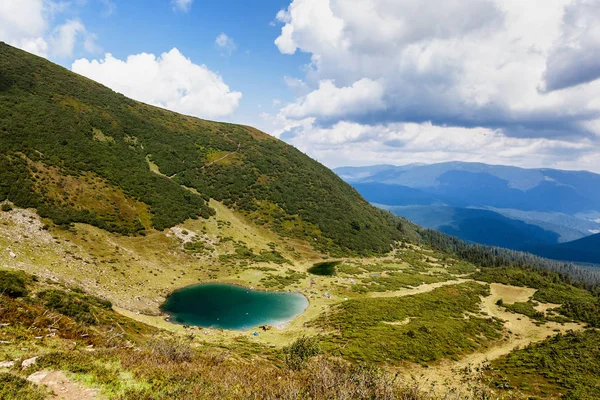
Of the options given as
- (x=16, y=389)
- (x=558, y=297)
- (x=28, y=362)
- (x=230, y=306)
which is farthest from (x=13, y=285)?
(x=558, y=297)

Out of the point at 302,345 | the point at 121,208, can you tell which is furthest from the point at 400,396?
the point at 121,208

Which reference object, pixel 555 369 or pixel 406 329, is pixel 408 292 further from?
pixel 555 369

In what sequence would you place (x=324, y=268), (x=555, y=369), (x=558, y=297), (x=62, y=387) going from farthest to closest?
1. (x=324, y=268)
2. (x=558, y=297)
3. (x=555, y=369)
4. (x=62, y=387)

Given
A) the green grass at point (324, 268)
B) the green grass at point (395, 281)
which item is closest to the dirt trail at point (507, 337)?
the green grass at point (395, 281)

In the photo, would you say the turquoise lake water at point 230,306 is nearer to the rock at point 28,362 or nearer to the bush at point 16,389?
the rock at point 28,362

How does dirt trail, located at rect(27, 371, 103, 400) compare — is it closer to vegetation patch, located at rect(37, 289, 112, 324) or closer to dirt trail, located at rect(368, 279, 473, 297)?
vegetation patch, located at rect(37, 289, 112, 324)

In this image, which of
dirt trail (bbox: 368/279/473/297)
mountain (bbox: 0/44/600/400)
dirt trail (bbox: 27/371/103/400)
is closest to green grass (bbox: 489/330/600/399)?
mountain (bbox: 0/44/600/400)
